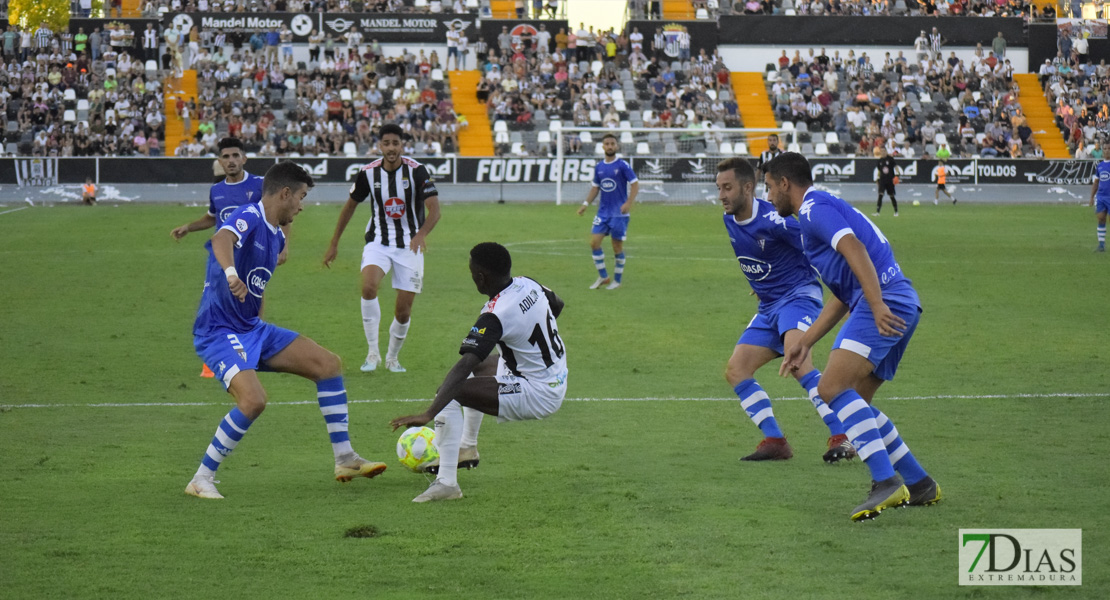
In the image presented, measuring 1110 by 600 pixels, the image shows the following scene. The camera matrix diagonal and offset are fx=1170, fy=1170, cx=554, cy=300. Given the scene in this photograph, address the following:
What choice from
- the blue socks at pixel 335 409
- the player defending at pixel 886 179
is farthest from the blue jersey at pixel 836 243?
the player defending at pixel 886 179

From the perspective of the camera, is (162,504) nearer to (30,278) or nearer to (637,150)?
(30,278)

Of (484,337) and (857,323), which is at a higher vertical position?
(857,323)

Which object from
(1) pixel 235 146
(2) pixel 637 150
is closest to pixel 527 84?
(2) pixel 637 150

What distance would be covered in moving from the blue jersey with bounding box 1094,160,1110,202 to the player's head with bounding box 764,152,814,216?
62.3 ft

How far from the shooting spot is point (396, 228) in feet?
38.1

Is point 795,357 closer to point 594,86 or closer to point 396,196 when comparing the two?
point 396,196

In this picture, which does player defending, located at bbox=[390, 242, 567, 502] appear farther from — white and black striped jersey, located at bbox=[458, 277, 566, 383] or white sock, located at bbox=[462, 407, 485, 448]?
white sock, located at bbox=[462, 407, 485, 448]

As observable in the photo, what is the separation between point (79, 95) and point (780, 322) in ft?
146

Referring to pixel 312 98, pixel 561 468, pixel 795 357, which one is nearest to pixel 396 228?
pixel 561 468

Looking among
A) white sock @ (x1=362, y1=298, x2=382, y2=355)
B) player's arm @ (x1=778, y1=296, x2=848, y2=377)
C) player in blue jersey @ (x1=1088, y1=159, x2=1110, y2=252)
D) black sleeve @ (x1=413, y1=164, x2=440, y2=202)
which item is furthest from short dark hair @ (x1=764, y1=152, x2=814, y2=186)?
player in blue jersey @ (x1=1088, y1=159, x2=1110, y2=252)

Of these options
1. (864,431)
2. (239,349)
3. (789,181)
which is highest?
(789,181)

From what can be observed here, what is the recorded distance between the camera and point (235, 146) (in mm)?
10133

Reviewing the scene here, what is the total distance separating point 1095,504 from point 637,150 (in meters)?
37.7

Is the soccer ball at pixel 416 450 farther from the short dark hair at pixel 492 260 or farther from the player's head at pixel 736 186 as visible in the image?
the player's head at pixel 736 186
